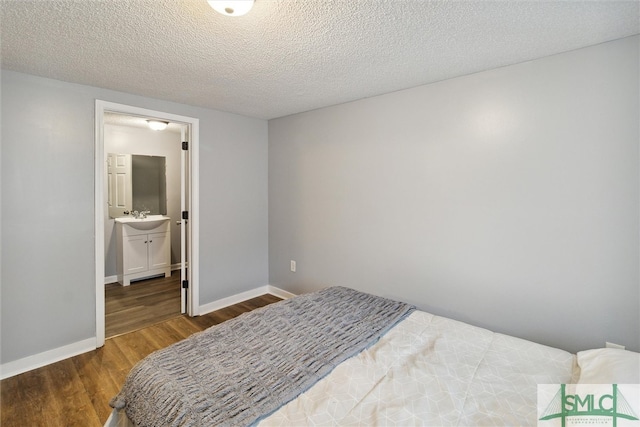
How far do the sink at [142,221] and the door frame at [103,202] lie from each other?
121 centimetres

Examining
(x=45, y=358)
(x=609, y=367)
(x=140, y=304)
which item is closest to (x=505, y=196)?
(x=609, y=367)

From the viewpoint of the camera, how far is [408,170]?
8.39ft

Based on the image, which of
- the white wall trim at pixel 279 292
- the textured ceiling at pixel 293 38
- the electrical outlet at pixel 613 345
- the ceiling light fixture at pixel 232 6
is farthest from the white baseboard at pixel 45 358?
the electrical outlet at pixel 613 345

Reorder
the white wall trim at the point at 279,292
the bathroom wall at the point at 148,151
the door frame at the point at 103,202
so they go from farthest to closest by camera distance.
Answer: the bathroom wall at the point at 148,151, the white wall trim at the point at 279,292, the door frame at the point at 103,202

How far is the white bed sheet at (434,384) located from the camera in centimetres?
112

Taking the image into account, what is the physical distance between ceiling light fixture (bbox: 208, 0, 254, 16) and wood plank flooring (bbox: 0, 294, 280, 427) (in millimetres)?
2432

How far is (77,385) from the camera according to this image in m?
2.16

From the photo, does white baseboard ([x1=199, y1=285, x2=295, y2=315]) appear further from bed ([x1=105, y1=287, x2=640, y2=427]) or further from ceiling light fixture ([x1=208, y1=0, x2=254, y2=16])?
ceiling light fixture ([x1=208, y1=0, x2=254, y2=16])

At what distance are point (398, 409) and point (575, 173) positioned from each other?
172 cm

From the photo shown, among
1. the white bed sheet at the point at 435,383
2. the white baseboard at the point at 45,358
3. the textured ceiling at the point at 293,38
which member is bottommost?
the white baseboard at the point at 45,358

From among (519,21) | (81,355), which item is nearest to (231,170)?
(81,355)

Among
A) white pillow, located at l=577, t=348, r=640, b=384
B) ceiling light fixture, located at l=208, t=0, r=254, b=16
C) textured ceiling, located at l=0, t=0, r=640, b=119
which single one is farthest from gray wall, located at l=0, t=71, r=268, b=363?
white pillow, located at l=577, t=348, r=640, b=384

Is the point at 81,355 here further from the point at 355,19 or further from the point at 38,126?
the point at 355,19

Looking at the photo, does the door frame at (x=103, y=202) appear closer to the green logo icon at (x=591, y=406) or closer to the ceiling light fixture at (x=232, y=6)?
the ceiling light fixture at (x=232, y=6)
